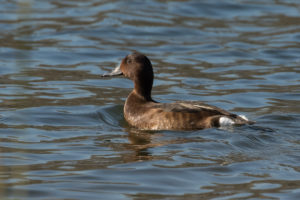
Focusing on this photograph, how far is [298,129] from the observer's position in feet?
26.5

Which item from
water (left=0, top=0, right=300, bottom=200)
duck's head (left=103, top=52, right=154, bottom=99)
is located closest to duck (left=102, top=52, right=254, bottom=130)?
duck's head (left=103, top=52, right=154, bottom=99)

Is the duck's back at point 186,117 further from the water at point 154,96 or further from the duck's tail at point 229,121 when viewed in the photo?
the water at point 154,96

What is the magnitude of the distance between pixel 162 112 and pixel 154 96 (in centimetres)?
223

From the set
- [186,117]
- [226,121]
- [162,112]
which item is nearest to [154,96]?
[162,112]

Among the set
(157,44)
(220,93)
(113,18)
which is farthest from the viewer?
(113,18)

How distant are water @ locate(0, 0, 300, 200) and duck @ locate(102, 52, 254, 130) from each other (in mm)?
162

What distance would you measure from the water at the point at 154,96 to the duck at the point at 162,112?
162mm

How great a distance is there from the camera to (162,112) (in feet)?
26.5

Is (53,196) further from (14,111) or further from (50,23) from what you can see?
(50,23)

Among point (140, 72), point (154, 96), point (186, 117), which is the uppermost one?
point (140, 72)

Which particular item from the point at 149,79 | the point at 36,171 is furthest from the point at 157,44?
the point at 36,171

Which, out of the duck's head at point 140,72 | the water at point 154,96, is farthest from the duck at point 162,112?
the water at point 154,96

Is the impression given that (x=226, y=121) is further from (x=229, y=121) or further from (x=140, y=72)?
(x=140, y=72)

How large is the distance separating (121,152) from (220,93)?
380 cm
